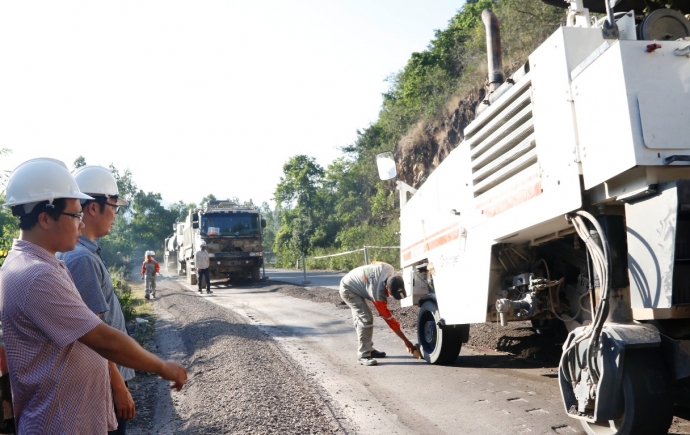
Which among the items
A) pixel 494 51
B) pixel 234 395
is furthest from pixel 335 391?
pixel 494 51

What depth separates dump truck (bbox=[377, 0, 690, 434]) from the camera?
355 centimetres

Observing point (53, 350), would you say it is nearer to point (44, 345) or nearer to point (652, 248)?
point (44, 345)

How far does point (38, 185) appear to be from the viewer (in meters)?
2.53

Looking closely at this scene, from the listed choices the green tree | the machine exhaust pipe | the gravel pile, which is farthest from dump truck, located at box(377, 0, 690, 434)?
the green tree

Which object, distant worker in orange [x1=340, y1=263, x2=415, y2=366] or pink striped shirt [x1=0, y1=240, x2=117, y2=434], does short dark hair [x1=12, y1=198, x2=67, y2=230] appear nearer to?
pink striped shirt [x1=0, y1=240, x2=117, y2=434]

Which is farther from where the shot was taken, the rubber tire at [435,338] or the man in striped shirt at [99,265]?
the rubber tire at [435,338]

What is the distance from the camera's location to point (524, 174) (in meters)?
4.79

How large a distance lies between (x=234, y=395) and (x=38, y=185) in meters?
3.93

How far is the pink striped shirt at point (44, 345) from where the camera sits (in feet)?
7.39

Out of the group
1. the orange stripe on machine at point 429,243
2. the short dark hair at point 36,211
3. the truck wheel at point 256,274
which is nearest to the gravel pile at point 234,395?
the orange stripe on machine at point 429,243

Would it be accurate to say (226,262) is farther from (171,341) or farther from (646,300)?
(646,300)

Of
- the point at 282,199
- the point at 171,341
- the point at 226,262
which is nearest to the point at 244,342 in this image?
the point at 171,341

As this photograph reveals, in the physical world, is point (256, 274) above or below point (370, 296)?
above

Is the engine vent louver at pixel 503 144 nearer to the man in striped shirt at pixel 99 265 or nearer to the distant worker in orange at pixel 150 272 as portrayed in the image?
the man in striped shirt at pixel 99 265
